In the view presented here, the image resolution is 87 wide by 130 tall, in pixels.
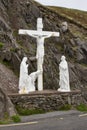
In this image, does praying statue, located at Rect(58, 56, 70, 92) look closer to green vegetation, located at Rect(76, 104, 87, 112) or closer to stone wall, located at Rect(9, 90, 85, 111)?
stone wall, located at Rect(9, 90, 85, 111)

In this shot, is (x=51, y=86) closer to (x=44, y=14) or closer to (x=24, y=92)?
(x=24, y=92)

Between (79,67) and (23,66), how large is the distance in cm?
1188

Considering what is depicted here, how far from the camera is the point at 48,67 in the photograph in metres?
26.7

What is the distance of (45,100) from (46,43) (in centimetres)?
1270

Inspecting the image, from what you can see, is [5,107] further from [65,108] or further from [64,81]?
[64,81]

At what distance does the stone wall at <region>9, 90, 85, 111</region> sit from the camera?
1773 cm

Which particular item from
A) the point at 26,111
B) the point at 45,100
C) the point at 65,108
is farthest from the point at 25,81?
the point at 65,108

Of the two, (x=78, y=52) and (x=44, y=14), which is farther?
(x=44, y=14)

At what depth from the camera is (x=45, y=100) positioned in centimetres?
1858

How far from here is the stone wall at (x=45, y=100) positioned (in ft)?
58.2

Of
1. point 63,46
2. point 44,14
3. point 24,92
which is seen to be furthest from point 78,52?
point 24,92

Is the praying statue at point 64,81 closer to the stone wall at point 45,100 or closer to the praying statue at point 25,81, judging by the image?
the stone wall at point 45,100

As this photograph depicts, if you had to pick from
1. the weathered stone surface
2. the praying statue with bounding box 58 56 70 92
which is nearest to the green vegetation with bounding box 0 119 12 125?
the weathered stone surface

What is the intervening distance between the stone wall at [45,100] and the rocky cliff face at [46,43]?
6.09m
